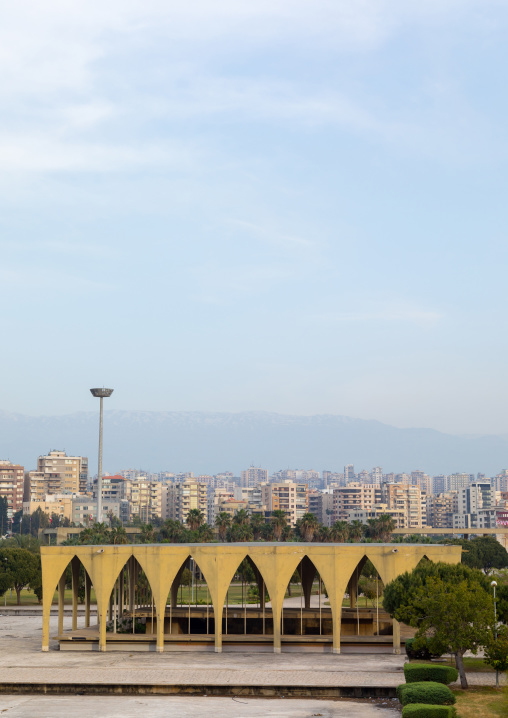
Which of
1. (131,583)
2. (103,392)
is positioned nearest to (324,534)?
(103,392)

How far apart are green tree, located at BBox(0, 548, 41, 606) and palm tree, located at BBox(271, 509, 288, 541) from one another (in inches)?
1723

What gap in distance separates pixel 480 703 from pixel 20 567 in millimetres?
52849

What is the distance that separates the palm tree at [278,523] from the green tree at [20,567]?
43.8m

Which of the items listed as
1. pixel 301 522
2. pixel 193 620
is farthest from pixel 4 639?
pixel 301 522

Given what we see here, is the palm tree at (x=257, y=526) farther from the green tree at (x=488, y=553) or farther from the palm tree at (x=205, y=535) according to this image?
the green tree at (x=488, y=553)

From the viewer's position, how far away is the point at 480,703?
2619cm

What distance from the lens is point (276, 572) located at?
38125 millimetres

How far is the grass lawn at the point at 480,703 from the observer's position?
2447 centimetres

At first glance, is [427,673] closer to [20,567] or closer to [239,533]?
[20,567]

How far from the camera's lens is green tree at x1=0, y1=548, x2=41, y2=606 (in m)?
70.4

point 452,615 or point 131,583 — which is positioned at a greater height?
point 452,615

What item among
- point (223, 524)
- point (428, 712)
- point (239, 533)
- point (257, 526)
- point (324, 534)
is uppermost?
point (223, 524)

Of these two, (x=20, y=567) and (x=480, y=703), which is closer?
(x=480, y=703)

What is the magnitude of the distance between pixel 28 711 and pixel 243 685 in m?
7.26
